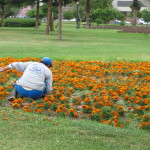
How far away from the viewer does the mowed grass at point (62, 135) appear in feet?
18.5

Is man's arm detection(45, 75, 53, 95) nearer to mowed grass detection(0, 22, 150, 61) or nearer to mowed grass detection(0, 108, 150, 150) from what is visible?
mowed grass detection(0, 108, 150, 150)

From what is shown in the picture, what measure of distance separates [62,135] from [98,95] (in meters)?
3.53

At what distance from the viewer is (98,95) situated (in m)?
9.59

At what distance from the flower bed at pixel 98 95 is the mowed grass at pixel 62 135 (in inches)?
29.0

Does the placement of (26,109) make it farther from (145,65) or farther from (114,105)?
(145,65)

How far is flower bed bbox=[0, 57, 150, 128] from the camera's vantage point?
8.09 metres

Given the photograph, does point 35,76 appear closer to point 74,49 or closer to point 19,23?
point 74,49

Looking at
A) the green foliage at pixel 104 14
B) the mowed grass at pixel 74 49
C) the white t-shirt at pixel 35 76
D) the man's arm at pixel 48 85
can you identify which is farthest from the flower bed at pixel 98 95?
the green foliage at pixel 104 14

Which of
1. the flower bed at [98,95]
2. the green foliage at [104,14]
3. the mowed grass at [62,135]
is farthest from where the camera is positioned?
the green foliage at [104,14]

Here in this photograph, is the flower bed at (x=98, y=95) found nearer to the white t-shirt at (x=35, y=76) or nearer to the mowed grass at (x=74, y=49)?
the white t-shirt at (x=35, y=76)

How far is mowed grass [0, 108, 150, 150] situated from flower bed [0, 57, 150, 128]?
735 millimetres

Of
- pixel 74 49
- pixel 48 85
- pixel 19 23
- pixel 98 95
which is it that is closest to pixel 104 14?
pixel 19 23

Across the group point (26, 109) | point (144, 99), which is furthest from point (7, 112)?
point (144, 99)

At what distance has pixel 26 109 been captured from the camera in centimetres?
796
